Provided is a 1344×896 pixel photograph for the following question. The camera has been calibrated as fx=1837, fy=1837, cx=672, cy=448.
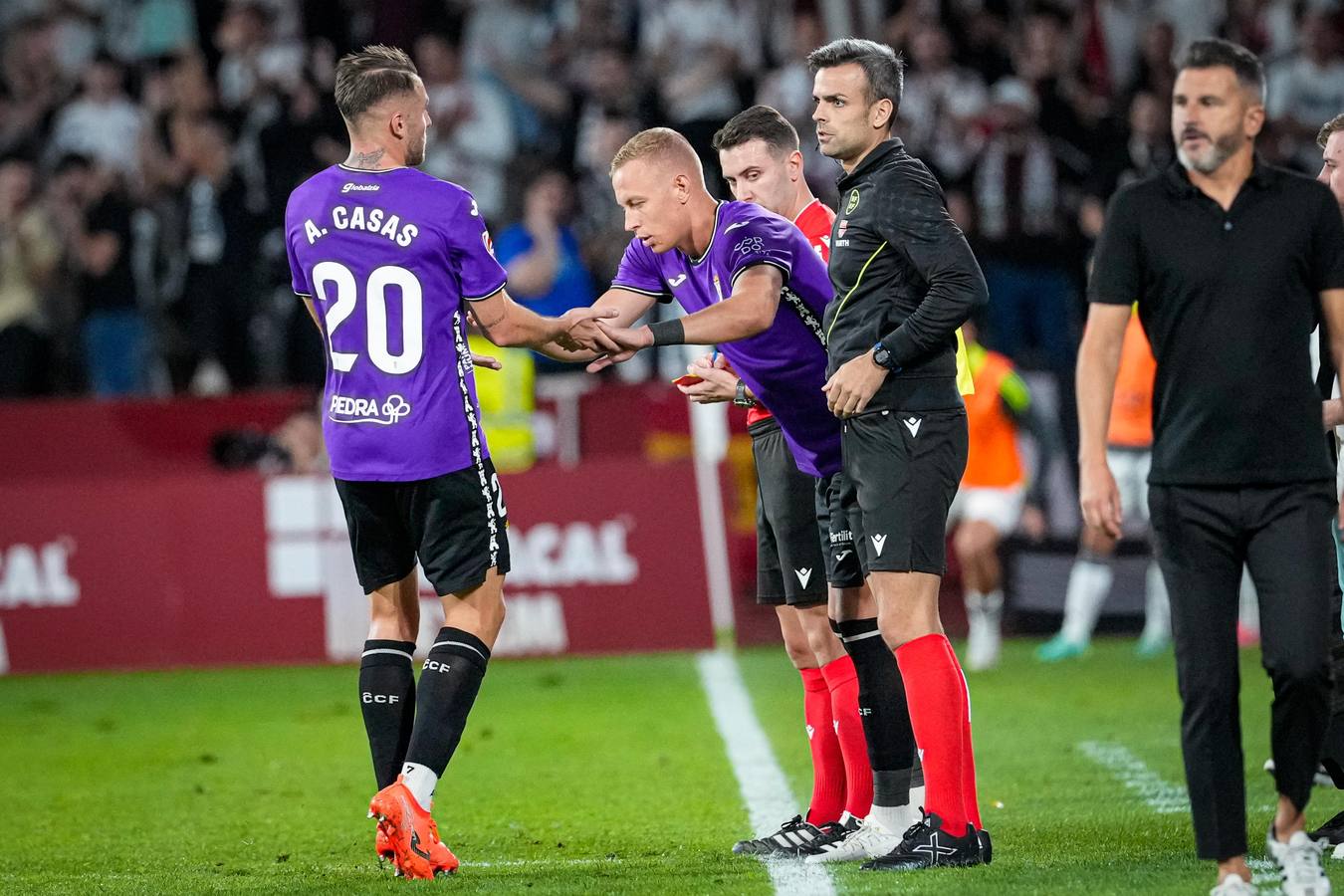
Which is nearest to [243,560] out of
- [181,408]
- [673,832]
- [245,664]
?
[245,664]

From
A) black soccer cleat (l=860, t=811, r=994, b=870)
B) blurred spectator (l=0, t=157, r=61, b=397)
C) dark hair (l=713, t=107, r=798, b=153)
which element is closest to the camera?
black soccer cleat (l=860, t=811, r=994, b=870)

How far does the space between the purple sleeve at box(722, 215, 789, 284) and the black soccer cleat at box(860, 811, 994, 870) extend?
176 centimetres

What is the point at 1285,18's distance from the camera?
54.1 ft

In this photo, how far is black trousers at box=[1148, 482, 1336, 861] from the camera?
4543 millimetres

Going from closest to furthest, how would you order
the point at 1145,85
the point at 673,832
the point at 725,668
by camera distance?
the point at 673,832 < the point at 725,668 < the point at 1145,85

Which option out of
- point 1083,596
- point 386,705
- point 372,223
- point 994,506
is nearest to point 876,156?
point 372,223

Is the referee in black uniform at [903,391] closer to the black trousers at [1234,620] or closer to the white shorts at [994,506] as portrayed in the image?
the black trousers at [1234,620]

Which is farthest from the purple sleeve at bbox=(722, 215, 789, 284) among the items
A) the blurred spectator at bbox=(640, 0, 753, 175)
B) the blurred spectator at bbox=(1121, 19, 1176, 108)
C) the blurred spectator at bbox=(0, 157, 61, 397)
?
the blurred spectator at bbox=(0, 157, 61, 397)

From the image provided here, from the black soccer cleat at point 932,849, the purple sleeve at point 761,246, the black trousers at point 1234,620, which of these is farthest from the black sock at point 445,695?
the black trousers at point 1234,620

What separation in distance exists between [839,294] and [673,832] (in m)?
2.05

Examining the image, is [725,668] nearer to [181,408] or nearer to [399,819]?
[181,408]

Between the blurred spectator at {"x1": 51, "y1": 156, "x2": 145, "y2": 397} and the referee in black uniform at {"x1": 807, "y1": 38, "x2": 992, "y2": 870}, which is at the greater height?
the blurred spectator at {"x1": 51, "y1": 156, "x2": 145, "y2": 397}

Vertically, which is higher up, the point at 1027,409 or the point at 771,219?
the point at 771,219

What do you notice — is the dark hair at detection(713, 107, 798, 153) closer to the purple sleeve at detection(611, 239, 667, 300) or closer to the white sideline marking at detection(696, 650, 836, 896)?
the purple sleeve at detection(611, 239, 667, 300)
